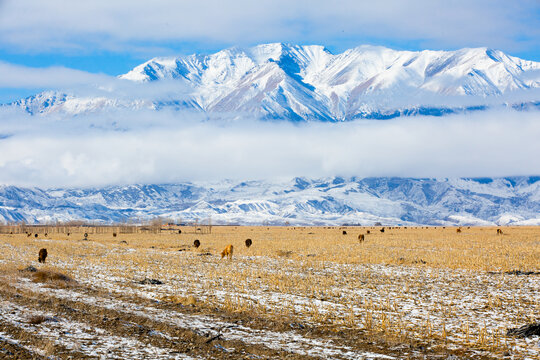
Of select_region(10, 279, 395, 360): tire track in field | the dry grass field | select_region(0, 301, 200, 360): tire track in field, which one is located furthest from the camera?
the dry grass field

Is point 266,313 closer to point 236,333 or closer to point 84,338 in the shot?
point 236,333

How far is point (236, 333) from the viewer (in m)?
17.3

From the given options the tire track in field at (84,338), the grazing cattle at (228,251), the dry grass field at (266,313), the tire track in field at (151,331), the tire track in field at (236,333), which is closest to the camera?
the tire track in field at (84,338)

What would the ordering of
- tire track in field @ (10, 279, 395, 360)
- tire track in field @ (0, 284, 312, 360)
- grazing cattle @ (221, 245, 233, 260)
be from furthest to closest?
grazing cattle @ (221, 245, 233, 260) → tire track in field @ (10, 279, 395, 360) → tire track in field @ (0, 284, 312, 360)

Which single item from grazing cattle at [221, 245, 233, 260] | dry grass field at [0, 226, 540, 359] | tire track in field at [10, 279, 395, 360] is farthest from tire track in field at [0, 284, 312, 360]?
grazing cattle at [221, 245, 233, 260]

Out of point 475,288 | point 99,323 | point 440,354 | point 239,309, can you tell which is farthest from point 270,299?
point 475,288

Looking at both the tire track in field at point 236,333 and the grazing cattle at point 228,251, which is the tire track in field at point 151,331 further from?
the grazing cattle at point 228,251

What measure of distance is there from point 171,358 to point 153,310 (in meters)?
6.50

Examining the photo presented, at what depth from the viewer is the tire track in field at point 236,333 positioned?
15.2 m

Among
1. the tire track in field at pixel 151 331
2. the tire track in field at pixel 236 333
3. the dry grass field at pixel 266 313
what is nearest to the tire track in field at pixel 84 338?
the dry grass field at pixel 266 313

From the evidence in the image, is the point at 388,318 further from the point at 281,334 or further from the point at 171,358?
the point at 171,358

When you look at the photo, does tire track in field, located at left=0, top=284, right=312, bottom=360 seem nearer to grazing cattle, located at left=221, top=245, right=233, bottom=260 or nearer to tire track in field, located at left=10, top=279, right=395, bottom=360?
tire track in field, located at left=10, top=279, right=395, bottom=360

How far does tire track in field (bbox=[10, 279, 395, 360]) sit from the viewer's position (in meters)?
15.2

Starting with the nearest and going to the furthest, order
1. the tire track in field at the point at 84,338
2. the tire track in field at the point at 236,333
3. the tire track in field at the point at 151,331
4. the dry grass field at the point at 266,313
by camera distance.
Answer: the tire track in field at the point at 84,338
the tire track in field at the point at 151,331
the tire track in field at the point at 236,333
the dry grass field at the point at 266,313
